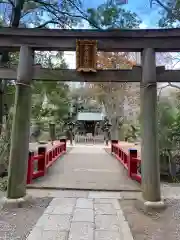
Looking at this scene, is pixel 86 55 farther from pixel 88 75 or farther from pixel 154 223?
pixel 154 223

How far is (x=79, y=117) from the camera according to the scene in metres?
26.8

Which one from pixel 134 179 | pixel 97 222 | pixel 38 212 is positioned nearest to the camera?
pixel 97 222

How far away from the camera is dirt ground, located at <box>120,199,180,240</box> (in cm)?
381

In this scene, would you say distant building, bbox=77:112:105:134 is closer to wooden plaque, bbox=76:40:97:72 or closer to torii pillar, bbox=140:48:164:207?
wooden plaque, bbox=76:40:97:72

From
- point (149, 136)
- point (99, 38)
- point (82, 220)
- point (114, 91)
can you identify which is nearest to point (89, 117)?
point (114, 91)

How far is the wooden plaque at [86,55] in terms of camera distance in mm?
5316

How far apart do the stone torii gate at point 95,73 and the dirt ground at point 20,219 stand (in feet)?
1.16

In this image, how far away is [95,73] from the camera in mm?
5355

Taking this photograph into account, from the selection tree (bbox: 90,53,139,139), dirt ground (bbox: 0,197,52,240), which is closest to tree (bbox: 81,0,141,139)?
tree (bbox: 90,53,139,139)

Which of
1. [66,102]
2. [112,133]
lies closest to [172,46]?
[112,133]

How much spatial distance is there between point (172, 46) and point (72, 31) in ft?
7.14

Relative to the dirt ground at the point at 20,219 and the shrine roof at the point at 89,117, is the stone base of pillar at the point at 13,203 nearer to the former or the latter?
the dirt ground at the point at 20,219

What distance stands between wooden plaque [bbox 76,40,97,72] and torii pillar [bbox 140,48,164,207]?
1.07 m

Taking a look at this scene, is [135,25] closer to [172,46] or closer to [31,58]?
[172,46]
